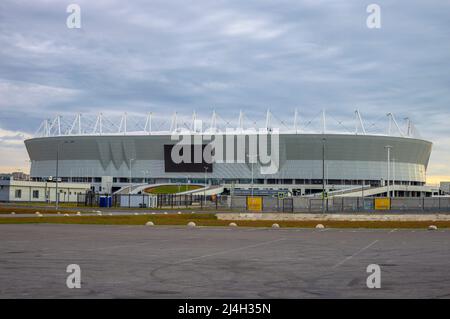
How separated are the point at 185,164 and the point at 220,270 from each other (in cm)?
17555

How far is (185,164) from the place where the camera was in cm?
19075

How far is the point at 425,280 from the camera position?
13750 mm

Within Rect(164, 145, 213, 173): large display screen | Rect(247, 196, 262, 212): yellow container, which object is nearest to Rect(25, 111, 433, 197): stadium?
Rect(164, 145, 213, 173): large display screen

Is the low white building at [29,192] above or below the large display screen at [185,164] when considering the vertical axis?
below

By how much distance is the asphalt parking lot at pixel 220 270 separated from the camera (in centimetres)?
1193

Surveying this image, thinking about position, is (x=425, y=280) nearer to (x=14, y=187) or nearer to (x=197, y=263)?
(x=197, y=263)

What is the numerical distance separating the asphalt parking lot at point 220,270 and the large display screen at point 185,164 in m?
161

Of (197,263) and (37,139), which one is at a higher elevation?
(37,139)

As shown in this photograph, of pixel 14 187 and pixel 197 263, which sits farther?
pixel 14 187

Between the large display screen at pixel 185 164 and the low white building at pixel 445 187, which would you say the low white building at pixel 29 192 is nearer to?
the large display screen at pixel 185 164

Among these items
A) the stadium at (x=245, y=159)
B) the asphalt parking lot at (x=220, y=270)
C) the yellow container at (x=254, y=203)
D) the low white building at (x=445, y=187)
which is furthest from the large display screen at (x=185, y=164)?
the asphalt parking lot at (x=220, y=270)

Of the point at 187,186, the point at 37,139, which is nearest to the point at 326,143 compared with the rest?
the point at 187,186

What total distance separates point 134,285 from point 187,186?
16413cm
